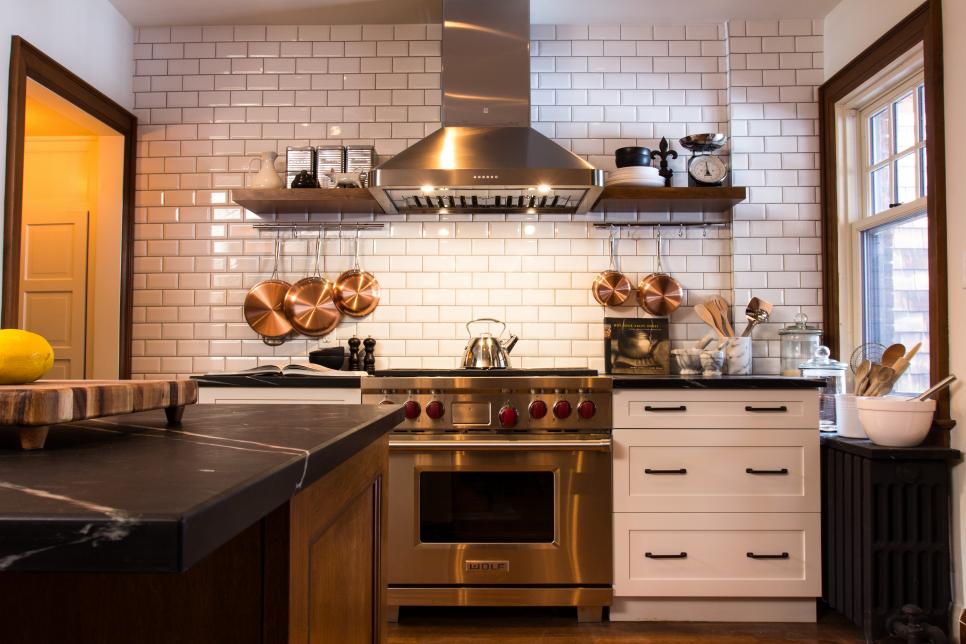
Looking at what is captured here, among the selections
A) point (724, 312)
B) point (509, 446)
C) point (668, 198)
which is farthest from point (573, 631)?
point (668, 198)

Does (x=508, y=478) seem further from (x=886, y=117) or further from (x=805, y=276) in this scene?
(x=886, y=117)

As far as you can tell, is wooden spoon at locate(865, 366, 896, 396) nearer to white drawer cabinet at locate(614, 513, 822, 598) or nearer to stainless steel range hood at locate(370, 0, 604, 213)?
white drawer cabinet at locate(614, 513, 822, 598)

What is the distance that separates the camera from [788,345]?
336cm

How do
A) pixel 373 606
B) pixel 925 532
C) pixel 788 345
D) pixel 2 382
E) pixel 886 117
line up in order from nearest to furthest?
pixel 2 382, pixel 373 606, pixel 925 532, pixel 886 117, pixel 788 345

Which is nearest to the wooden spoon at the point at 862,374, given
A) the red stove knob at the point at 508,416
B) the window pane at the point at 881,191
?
the window pane at the point at 881,191

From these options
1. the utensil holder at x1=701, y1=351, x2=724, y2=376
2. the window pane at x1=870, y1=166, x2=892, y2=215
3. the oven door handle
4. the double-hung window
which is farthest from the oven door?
the window pane at x1=870, y1=166, x2=892, y2=215

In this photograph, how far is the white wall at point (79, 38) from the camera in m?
2.67

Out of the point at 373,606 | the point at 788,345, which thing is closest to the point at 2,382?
the point at 373,606

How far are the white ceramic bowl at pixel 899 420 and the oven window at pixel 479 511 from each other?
3.92ft

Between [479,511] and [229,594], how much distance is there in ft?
6.76

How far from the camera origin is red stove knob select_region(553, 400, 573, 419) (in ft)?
9.21

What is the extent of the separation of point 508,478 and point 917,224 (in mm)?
1891

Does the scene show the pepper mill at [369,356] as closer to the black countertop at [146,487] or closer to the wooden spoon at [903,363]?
the wooden spoon at [903,363]

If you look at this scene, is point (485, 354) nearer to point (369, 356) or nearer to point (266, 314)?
point (369, 356)
